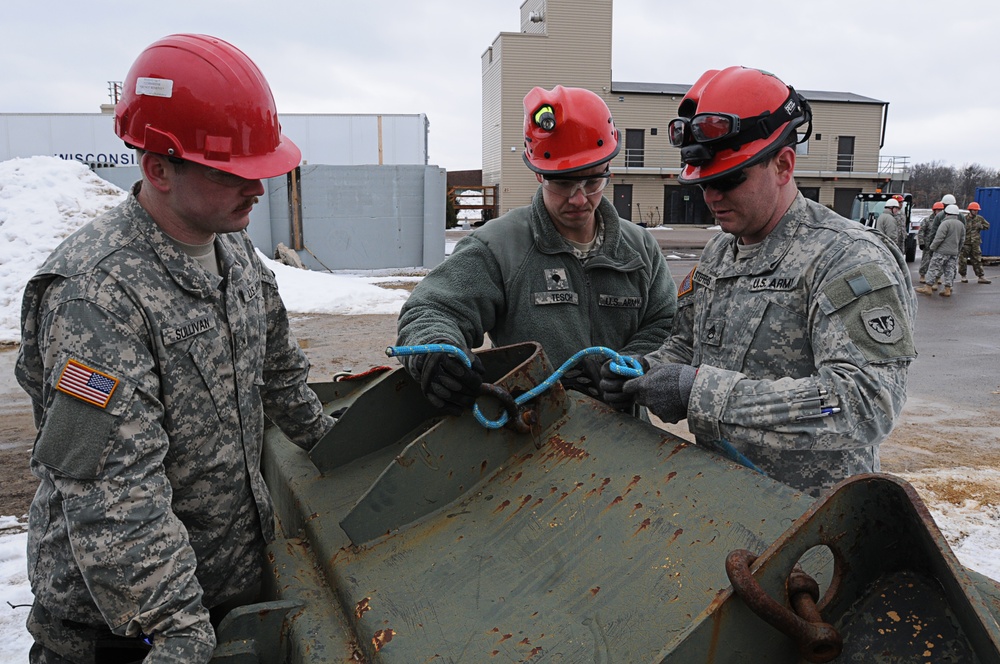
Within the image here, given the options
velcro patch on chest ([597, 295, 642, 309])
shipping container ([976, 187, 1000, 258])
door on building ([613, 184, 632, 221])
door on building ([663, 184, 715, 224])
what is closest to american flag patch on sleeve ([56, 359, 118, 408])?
velcro patch on chest ([597, 295, 642, 309])

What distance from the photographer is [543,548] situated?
5.63 ft

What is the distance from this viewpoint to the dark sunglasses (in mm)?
2008

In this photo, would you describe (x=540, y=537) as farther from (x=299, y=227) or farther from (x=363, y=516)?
(x=299, y=227)

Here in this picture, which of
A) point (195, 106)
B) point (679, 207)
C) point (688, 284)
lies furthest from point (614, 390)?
point (679, 207)

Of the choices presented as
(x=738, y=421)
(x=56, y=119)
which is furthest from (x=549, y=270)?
(x=56, y=119)

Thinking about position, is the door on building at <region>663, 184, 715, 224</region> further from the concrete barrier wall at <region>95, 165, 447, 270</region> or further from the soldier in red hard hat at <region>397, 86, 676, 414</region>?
the soldier in red hard hat at <region>397, 86, 676, 414</region>

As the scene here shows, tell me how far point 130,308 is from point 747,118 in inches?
61.5

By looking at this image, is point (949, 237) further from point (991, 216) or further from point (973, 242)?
point (991, 216)

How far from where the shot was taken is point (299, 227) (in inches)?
652

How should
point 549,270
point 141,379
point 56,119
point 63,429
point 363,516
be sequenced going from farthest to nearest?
point 56,119 → point 549,270 → point 363,516 → point 141,379 → point 63,429

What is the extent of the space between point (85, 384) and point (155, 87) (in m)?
0.71

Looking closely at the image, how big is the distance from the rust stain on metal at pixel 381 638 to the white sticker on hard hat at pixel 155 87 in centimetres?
128

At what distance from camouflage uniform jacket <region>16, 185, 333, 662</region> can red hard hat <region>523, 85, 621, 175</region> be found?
1.12m

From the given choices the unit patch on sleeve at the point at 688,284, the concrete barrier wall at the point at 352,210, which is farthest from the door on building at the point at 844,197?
the unit patch on sleeve at the point at 688,284
